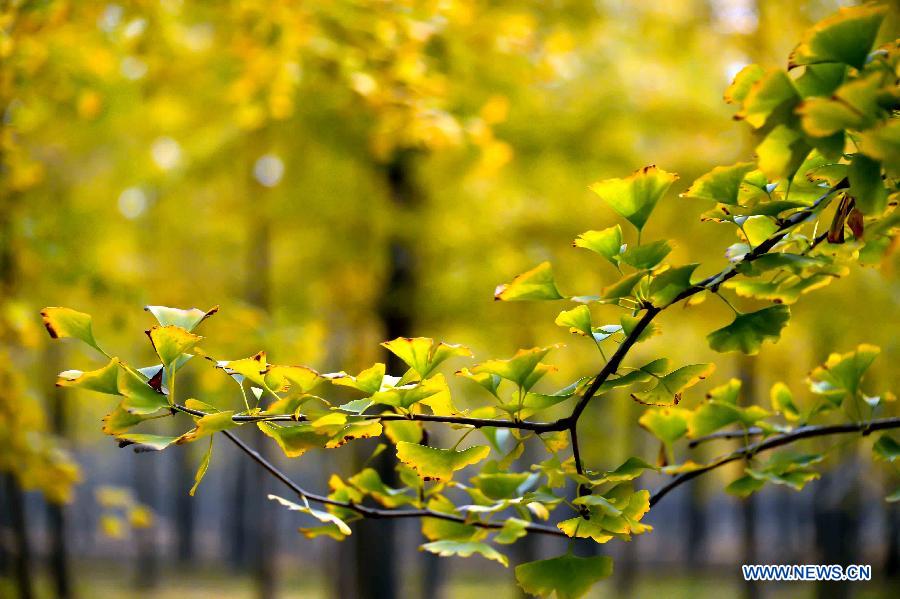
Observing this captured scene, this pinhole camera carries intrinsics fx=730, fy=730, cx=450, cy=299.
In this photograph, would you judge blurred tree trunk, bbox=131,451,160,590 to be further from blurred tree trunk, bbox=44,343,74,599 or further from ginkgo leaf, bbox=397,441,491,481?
ginkgo leaf, bbox=397,441,491,481

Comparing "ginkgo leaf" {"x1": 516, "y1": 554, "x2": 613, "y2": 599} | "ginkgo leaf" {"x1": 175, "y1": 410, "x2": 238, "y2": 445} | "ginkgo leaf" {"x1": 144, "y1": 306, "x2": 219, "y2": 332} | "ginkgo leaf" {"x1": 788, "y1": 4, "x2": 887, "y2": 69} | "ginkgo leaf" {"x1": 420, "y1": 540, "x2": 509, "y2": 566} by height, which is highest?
"ginkgo leaf" {"x1": 788, "y1": 4, "x2": 887, "y2": 69}

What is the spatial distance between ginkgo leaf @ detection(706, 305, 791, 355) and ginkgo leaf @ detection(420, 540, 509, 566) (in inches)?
14.4

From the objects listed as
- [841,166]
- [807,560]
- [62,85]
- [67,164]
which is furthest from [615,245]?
[807,560]

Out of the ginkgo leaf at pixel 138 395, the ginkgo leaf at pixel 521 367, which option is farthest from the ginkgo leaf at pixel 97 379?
the ginkgo leaf at pixel 521 367

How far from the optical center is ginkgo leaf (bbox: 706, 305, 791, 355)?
842 mm

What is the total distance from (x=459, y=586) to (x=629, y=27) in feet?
61.3

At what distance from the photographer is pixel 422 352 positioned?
81 cm

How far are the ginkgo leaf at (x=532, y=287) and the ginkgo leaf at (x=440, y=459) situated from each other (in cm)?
18

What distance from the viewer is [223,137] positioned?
5.38m

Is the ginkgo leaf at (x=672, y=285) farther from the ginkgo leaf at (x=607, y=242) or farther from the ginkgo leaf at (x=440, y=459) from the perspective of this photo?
the ginkgo leaf at (x=440, y=459)

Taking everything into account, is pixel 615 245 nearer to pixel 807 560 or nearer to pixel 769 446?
pixel 769 446

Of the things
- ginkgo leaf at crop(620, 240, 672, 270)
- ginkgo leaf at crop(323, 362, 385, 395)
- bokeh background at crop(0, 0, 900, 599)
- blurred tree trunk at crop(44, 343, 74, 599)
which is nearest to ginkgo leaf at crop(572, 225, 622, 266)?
ginkgo leaf at crop(620, 240, 672, 270)

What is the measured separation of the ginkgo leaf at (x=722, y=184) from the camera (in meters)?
0.77

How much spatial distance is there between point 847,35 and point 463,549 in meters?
0.70
